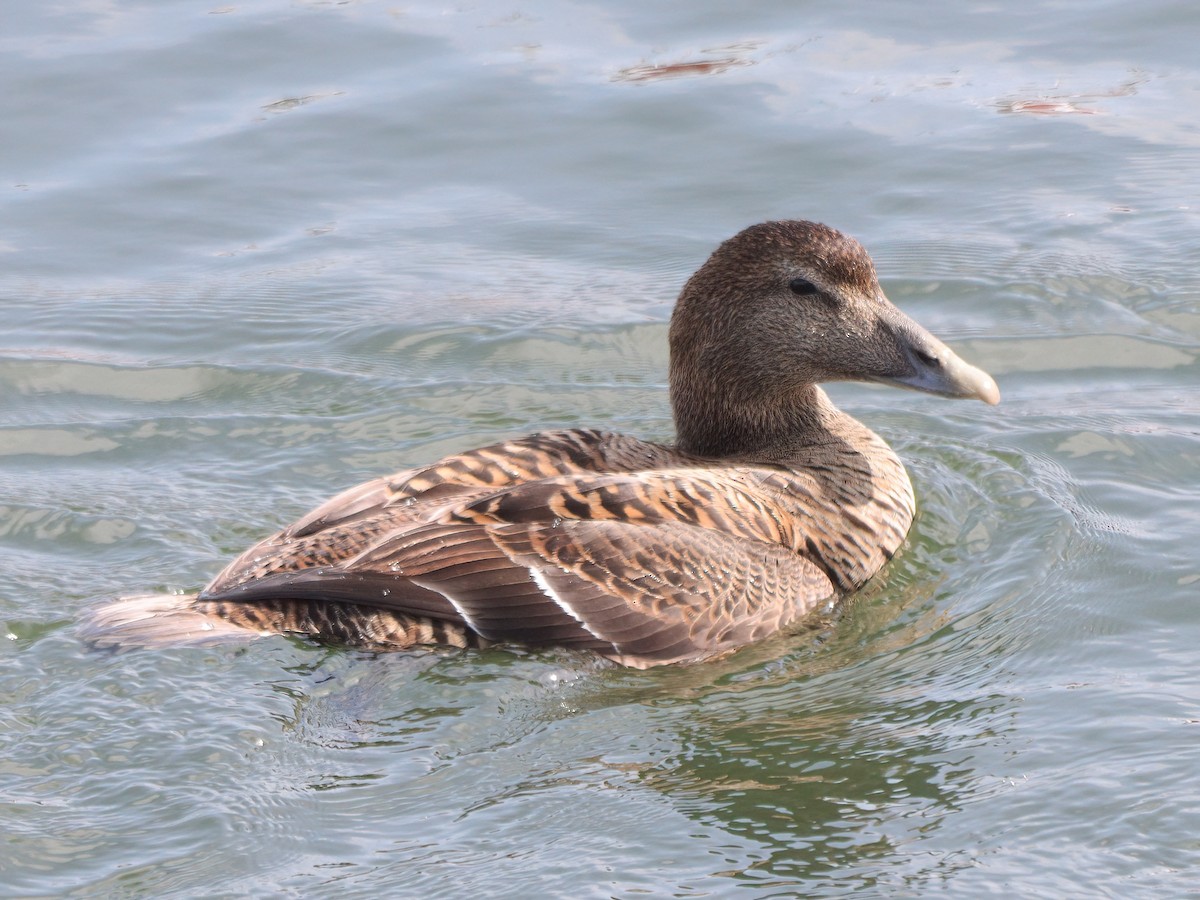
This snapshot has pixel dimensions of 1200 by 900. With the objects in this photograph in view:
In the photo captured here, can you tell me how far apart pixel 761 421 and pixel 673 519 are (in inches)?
43.7

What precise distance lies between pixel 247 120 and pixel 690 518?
5.86 m

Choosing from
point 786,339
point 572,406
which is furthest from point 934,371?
point 572,406

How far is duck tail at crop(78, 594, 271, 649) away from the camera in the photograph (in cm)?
573

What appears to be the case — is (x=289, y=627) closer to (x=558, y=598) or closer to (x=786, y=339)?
(x=558, y=598)

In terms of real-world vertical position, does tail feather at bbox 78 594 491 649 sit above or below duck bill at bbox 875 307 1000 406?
below

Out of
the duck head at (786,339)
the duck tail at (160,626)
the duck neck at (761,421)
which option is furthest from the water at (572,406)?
the duck head at (786,339)

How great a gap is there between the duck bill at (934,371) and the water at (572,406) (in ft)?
2.04

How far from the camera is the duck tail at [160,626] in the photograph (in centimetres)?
573

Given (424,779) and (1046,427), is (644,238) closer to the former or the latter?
(1046,427)

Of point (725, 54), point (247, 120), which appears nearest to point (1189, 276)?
point (725, 54)

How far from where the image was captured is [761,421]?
7.10 m

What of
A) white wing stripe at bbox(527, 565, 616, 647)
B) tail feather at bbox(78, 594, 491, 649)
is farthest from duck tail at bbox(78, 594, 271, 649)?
white wing stripe at bbox(527, 565, 616, 647)

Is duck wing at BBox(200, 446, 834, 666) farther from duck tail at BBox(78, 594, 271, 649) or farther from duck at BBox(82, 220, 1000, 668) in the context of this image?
duck tail at BBox(78, 594, 271, 649)

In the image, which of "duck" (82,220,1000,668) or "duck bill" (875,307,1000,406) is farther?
"duck bill" (875,307,1000,406)
